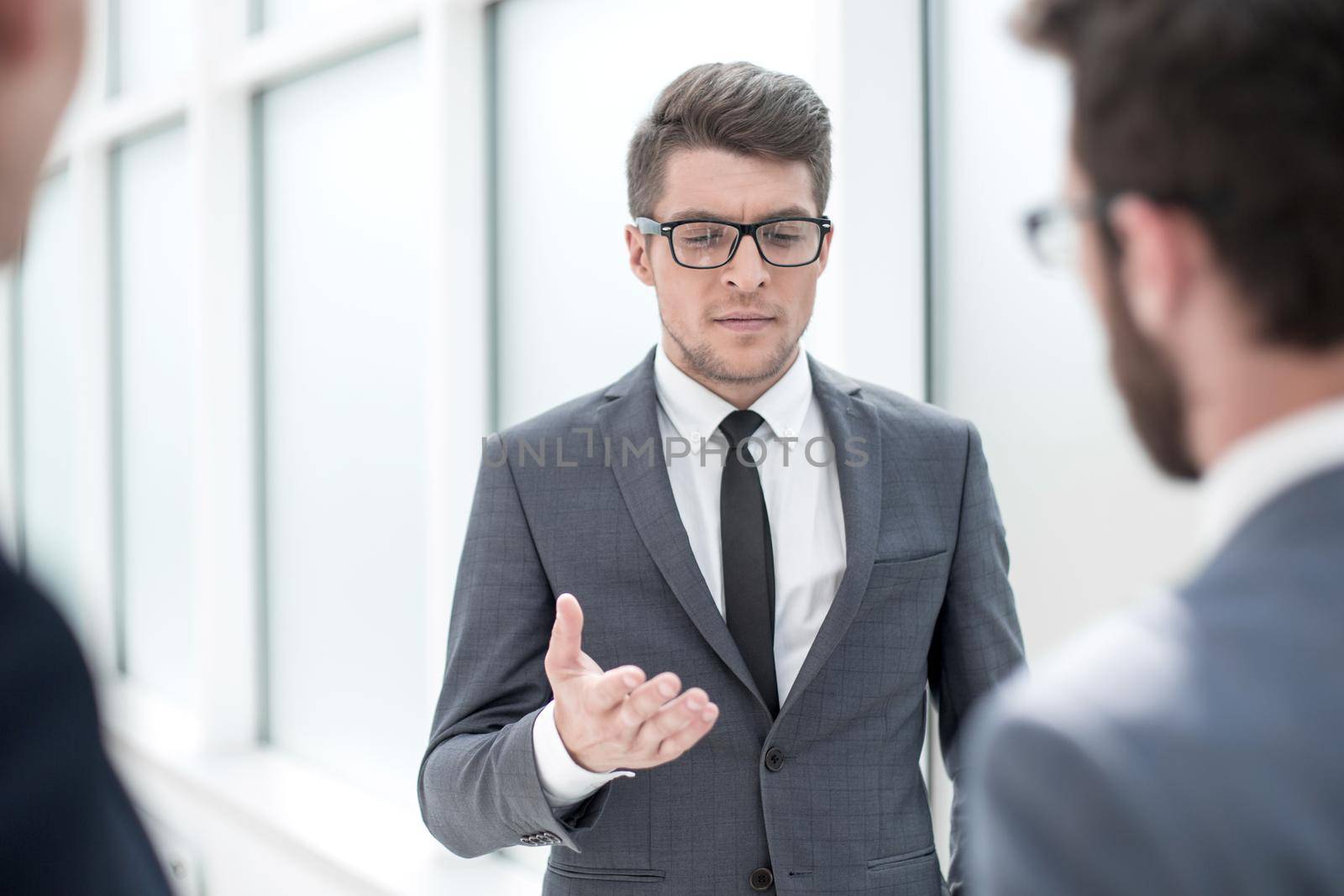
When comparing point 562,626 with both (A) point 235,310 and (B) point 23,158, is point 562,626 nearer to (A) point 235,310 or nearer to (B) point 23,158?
(B) point 23,158

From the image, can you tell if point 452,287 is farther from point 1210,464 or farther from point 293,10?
point 1210,464

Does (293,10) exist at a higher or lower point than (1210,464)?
higher

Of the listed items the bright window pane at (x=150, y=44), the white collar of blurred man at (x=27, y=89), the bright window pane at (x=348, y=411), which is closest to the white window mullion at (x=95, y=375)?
the bright window pane at (x=150, y=44)

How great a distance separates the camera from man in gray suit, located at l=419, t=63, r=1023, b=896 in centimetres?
144

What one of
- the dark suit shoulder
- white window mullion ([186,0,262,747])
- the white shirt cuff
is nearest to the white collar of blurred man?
the dark suit shoulder

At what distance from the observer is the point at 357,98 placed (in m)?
3.64

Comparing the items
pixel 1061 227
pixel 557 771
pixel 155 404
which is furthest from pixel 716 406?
pixel 155 404

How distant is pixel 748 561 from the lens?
152 cm

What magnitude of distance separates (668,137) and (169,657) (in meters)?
4.25

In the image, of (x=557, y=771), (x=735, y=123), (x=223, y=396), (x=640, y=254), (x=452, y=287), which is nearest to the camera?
(x=557, y=771)

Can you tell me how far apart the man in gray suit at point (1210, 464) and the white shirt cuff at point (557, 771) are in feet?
2.46

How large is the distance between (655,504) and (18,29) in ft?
3.35

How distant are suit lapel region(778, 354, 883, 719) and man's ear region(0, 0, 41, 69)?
3.53 feet

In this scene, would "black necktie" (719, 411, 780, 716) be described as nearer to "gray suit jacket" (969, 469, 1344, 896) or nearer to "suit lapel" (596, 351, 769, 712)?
"suit lapel" (596, 351, 769, 712)
